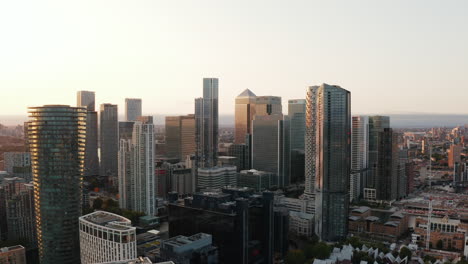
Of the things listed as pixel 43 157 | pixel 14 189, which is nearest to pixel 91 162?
pixel 14 189

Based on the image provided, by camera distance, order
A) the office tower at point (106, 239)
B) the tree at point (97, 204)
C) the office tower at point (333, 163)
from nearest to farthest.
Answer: the office tower at point (106, 239) < the office tower at point (333, 163) < the tree at point (97, 204)

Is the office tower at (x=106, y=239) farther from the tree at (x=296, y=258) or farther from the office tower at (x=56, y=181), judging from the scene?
the tree at (x=296, y=258)

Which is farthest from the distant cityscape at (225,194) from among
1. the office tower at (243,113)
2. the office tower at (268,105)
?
the office tower at (243,113)

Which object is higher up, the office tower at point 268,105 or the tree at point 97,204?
the office tower at point 268,105

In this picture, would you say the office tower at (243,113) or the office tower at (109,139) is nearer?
the office tower at (109,139)

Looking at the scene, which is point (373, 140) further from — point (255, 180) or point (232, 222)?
point (232, 222)

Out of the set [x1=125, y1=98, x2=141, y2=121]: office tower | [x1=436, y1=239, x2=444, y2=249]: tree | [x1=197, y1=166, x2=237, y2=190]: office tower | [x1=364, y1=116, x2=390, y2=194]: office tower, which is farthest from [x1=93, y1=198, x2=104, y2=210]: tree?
[x1=125, y1=98, x2=141, y2=121]: office tower

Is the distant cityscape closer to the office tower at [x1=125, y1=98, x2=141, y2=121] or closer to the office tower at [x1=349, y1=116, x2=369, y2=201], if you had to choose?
the office tower at [x1=349, y1=116, x2=369, y2=201]
